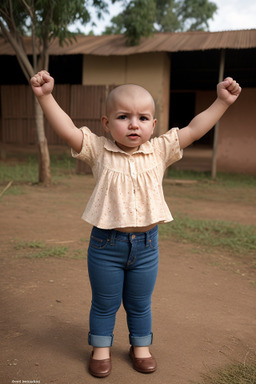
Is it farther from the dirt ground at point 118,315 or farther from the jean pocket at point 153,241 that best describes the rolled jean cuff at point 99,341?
the jean pocket at point 153,241

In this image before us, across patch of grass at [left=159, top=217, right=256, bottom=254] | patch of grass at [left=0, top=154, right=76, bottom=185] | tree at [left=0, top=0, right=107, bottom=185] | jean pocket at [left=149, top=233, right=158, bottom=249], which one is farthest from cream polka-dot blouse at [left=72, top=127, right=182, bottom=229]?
patch of grass at [left=0, top=154, right=76, bottom=185]

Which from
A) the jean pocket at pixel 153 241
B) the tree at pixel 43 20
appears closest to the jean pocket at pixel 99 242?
the jean pocket at pixel 153 241

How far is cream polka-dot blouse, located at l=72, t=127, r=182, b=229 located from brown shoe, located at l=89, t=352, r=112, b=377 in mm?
675

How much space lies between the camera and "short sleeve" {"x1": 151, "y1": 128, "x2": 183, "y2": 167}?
1.93 m

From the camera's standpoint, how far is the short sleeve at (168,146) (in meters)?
1.93

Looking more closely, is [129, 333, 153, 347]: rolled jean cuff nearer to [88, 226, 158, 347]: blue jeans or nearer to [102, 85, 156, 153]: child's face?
[88, 226, 158, 347]: blue jeans

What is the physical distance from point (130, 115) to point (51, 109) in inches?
14.1

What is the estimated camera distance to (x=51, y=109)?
5.88 ft

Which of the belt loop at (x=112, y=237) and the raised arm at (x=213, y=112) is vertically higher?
the raised arm at (x=213, y=112)

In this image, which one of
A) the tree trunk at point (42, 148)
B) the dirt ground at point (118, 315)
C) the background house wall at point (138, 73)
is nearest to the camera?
the dirt ground at point (118, 315)

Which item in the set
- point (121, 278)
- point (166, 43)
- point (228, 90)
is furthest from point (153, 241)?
point (166, 43)

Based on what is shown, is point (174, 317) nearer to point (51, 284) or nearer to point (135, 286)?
point (135, 286)

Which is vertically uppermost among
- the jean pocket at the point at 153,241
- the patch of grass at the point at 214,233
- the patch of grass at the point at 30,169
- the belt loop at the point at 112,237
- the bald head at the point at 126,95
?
the bald head at the point at 126,95

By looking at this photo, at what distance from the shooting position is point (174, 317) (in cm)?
255
